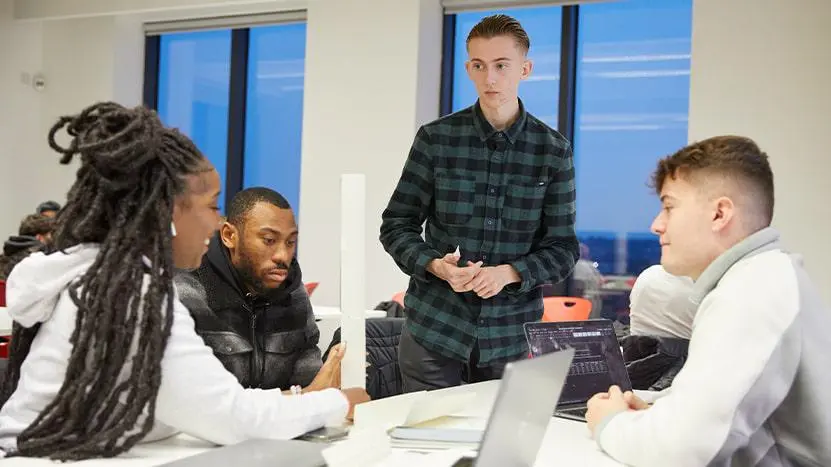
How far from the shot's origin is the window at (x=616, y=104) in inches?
254

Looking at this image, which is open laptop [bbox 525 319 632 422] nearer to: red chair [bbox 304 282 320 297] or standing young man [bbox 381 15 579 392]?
standing young man [bbox 381 15 579 392]

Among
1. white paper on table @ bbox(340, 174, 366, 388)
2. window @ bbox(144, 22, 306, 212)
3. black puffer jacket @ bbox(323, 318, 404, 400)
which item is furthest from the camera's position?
window @ bbox(144, 22, 306, 212)

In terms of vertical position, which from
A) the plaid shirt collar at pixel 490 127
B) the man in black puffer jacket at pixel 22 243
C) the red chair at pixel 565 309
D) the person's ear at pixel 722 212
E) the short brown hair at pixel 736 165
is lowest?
the red chair at pixel 565 309

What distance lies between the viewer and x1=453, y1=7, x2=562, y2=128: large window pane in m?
6.63

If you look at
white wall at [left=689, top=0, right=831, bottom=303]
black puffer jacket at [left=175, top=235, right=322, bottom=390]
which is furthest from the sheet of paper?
white wall at [left=689, top=0, right=831, bottom=303]

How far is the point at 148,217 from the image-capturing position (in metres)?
1.48

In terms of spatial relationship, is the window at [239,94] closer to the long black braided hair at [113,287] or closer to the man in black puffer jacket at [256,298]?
the man in black puffer jacket at [256,298]

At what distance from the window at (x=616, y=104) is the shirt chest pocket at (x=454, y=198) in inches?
165

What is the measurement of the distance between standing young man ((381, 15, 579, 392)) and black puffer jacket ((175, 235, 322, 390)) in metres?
0.30

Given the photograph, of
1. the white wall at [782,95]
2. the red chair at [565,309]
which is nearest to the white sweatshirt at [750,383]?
the red chair at [565,309]

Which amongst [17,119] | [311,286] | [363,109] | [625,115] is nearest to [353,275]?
[311,286]

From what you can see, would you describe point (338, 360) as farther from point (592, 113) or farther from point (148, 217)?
point (592, 113)

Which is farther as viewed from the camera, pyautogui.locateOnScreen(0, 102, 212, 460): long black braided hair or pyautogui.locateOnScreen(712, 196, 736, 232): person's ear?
pyautogui.locateOnScreen(712, 196, 736, 232): person's ear

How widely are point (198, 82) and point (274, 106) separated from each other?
90 cm
